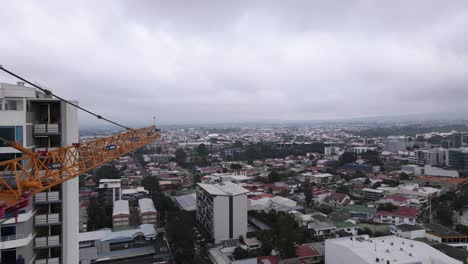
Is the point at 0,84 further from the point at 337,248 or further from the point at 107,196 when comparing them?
the point at 107,196

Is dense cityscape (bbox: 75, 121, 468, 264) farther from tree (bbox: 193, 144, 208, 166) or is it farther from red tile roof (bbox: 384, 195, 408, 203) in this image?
tree (bbox: 193, 144, 208, 166)

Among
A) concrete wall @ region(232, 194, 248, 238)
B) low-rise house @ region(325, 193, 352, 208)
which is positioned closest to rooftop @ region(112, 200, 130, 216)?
concrete wall @ region(232, 194, 248, 238)

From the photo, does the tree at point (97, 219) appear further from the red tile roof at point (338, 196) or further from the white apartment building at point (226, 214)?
the red tile roof at point (338, 196)

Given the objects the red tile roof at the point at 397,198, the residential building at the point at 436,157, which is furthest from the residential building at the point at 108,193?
the residential building at the point at 436,157

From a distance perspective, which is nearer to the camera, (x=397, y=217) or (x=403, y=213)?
(x=397, y=217)

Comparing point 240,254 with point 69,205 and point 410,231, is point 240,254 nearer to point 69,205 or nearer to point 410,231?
point 410,231

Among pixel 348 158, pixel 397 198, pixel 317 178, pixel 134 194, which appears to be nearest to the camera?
pixel 397 198

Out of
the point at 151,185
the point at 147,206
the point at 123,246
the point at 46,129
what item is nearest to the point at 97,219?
the point at 147,206
